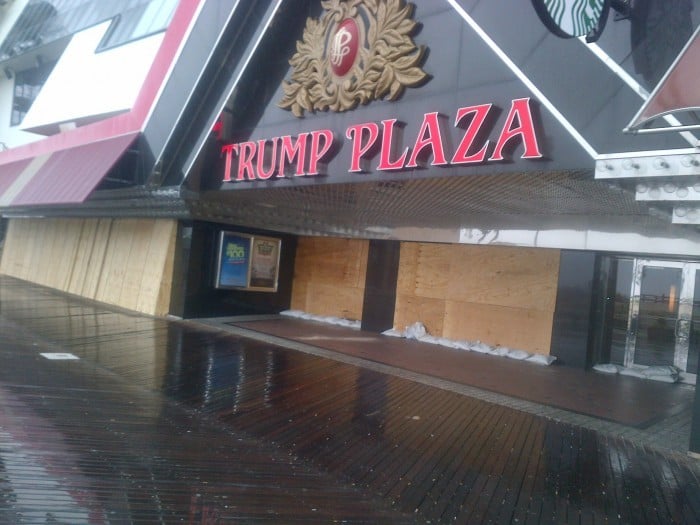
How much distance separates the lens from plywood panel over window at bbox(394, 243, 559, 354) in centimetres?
1220

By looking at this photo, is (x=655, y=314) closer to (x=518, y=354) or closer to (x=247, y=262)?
(x=518, y=354)

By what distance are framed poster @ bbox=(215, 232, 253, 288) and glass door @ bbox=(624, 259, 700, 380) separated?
9.39m

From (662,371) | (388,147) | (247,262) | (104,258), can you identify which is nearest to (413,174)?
(388,147)

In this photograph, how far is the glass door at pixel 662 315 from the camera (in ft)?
34.4

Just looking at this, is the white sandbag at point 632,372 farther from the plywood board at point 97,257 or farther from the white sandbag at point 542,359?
the plywood board at point 97,257

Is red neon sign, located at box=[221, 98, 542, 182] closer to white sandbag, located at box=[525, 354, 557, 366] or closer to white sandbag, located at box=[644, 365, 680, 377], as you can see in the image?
white sandbag, located at box=[525, 354, 557, 366]

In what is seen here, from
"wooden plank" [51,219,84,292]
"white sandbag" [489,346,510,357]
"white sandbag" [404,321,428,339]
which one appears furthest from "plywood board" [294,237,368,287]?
"wooden plank" [51,219,84,292]

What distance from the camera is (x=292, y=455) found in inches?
229

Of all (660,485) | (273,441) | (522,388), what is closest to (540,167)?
(522,388)

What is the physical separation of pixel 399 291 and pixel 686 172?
9.22m

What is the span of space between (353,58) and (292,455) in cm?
748

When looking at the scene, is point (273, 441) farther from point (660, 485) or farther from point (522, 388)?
point (522, 388)

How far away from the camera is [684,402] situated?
895cm

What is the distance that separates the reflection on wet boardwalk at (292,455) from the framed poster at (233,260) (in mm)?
6257
